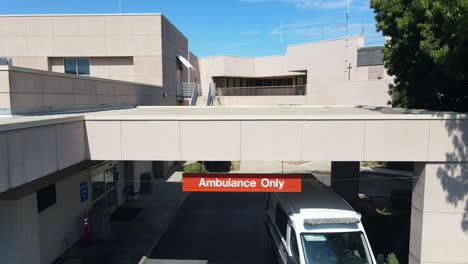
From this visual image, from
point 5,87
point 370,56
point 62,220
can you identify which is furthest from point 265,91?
point 5,87

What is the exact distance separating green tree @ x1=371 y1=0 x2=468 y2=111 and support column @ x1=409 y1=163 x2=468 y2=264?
2.86m

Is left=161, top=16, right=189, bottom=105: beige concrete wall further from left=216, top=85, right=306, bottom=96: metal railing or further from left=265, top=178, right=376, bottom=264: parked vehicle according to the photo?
left=265, top=178, right=376, bottom=264: parked vehicle

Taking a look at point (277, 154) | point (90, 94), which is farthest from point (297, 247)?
point (90, 94)

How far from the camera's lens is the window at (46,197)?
10230 mm

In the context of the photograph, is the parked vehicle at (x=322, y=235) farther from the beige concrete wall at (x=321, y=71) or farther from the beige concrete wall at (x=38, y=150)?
the beige concrete wall at (x=321, y=71)

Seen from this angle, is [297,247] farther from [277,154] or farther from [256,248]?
[256,248]

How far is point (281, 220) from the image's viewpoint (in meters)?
10.2

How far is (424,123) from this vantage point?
8.52m

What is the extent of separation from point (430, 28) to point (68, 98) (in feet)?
37.1

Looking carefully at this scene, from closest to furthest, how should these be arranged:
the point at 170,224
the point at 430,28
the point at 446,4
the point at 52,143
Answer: the point at 52,143
the point at 446,4
the point at 430,28
the point at 170,224

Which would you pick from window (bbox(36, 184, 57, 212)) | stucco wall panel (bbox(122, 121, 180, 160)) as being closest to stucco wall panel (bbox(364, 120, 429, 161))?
stucco wall panel (bbox(122, 121, 180, 160))

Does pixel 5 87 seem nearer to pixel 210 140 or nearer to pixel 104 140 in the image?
pixel 104 140

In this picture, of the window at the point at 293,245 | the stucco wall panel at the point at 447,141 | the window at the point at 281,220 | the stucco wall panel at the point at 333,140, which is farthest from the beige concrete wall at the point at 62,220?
the stucco wall panel at the point at 447,141

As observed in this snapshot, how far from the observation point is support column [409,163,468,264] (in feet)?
28.6
